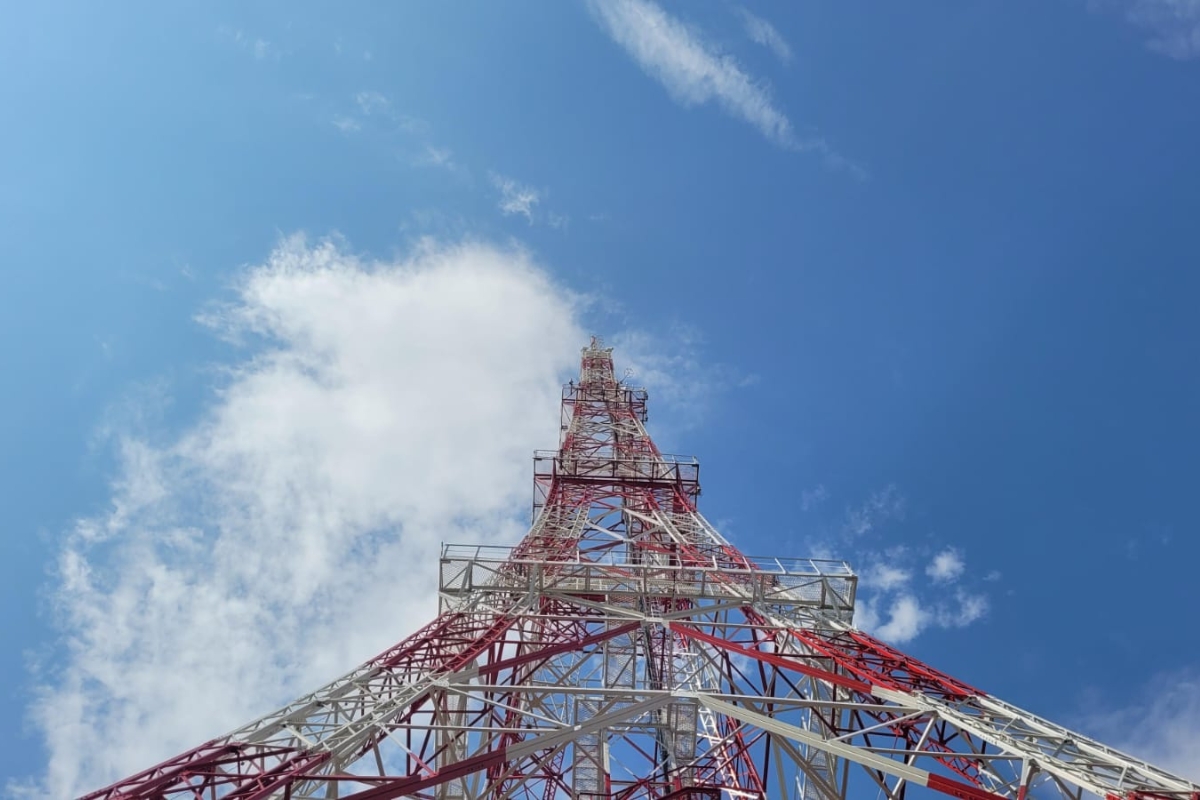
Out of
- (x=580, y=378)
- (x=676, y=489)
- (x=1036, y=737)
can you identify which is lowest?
(x=1036, y=737)

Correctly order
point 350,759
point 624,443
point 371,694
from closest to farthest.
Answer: point 350,759 < point 371,694 < point 624,443

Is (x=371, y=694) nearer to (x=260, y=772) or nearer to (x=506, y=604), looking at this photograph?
(x=260, y=772)

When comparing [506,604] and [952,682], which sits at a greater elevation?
[506,604]

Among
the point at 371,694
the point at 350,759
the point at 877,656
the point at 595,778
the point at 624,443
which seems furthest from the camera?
the point at 624,443

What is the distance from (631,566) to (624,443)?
729 inches

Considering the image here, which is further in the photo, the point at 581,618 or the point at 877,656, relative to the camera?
the point at 581,618

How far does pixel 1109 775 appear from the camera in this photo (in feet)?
41.3

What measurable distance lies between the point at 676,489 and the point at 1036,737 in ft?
66.9

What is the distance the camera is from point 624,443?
3944cm

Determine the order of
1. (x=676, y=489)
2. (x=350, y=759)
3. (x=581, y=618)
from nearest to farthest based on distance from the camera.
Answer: (x=350, y=759), (x=581, y=618), (x=676, y=489)

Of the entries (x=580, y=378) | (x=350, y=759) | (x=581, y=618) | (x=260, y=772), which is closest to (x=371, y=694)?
(x=350, y=759)

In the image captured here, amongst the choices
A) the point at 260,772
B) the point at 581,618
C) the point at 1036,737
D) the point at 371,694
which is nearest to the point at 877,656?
the point at 1036,737

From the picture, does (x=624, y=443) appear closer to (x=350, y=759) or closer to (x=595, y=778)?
(x=595, y=778)

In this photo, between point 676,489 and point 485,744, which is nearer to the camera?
point 485,744
